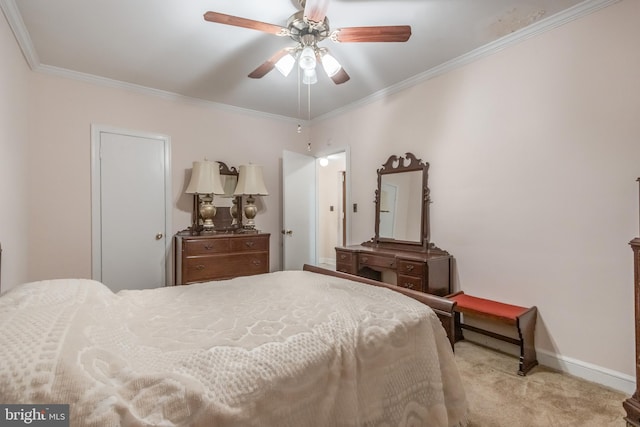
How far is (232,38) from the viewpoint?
2.44m

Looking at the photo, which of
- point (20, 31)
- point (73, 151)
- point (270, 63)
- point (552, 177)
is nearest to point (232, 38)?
point (270, 63)

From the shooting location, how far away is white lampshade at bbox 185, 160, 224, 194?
347 centimetres

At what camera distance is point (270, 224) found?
438cm

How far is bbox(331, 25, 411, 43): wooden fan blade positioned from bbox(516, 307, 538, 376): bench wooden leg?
2096 millimetres

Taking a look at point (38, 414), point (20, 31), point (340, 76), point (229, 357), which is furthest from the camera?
point (340, 76)

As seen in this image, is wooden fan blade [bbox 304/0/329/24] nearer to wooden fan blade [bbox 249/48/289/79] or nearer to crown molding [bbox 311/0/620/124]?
wooden fan blade [bbox 249/48/289/79]

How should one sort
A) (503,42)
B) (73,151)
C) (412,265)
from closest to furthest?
(503,42) < (412,265) < (73,151)

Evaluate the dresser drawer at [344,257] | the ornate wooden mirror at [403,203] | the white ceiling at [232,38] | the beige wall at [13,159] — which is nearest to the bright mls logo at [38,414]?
the beige wall at [13,159]

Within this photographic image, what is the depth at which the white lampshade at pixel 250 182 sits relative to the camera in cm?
375

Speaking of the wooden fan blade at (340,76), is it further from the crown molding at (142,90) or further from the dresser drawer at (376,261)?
the crown molding at (142,90)

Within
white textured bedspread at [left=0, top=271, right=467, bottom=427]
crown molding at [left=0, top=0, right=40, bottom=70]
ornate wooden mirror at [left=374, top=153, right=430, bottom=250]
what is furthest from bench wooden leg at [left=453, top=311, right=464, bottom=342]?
crown molding at [left=0, top=0, right=40, bottom=70]

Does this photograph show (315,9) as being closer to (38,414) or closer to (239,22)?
(239,22)

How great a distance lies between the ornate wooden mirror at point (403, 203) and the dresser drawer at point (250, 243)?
1361 millimetres

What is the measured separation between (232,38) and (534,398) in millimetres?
3353
